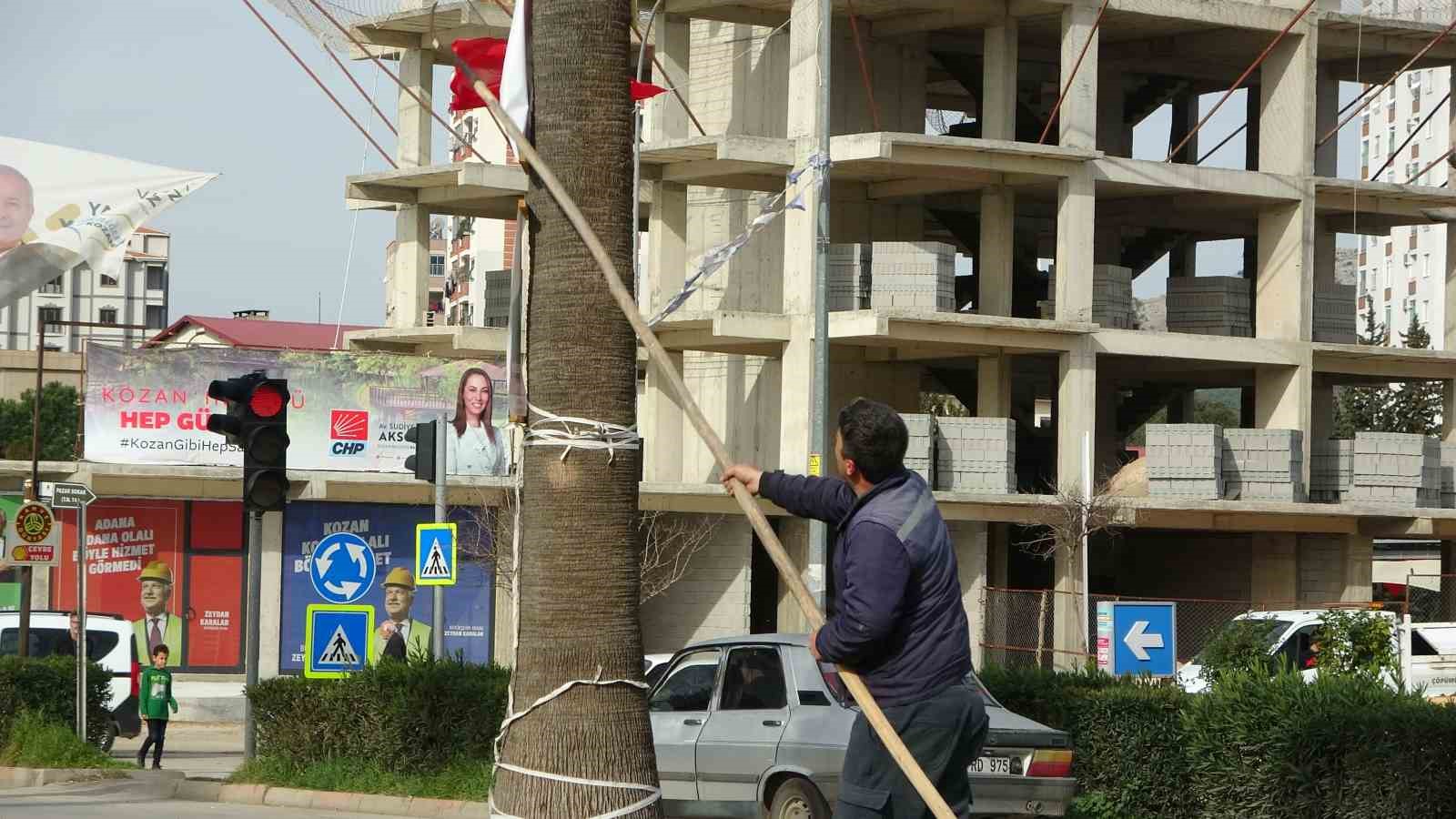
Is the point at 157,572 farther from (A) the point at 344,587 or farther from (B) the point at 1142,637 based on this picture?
(A) the point at 344,587

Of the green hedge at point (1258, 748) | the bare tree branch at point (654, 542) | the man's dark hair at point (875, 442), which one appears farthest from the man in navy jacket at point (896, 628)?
the bare tree branch at point (654, 542)

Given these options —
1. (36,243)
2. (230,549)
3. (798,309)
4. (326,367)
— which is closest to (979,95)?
(798,309)

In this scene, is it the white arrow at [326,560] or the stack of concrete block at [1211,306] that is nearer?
the white arrow at [326,560]

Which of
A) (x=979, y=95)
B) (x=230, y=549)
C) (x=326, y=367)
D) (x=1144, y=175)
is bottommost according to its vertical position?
(x=230, y=549)

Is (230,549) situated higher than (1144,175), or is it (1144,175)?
(1144,175)

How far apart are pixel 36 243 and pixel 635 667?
10.7 meters

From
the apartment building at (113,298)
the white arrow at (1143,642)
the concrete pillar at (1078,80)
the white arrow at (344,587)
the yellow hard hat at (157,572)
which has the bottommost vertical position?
the yellow hard hat at (157,572)

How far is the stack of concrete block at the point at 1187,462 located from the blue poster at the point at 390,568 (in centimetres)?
1286

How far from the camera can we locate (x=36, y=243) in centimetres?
1708

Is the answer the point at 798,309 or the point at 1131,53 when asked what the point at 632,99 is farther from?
the point at 1131,53

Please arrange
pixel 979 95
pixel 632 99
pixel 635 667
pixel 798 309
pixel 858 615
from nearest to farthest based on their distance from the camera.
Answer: pixel 858 615 < pixel 635 667 < pixel 632 99 < pixel 798 309 < pixel 979 95

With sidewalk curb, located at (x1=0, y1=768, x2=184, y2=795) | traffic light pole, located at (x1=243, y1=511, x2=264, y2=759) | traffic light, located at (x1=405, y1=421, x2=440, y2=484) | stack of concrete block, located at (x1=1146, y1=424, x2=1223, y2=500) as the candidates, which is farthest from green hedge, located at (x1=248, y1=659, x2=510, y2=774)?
stack of concrete block, located at (x1=1146, y1=424, x2=1223, y2=500)

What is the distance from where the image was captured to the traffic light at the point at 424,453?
1977 cm

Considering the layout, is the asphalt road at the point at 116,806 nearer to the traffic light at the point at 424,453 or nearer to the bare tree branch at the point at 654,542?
the traffic light at the point at 424,453
